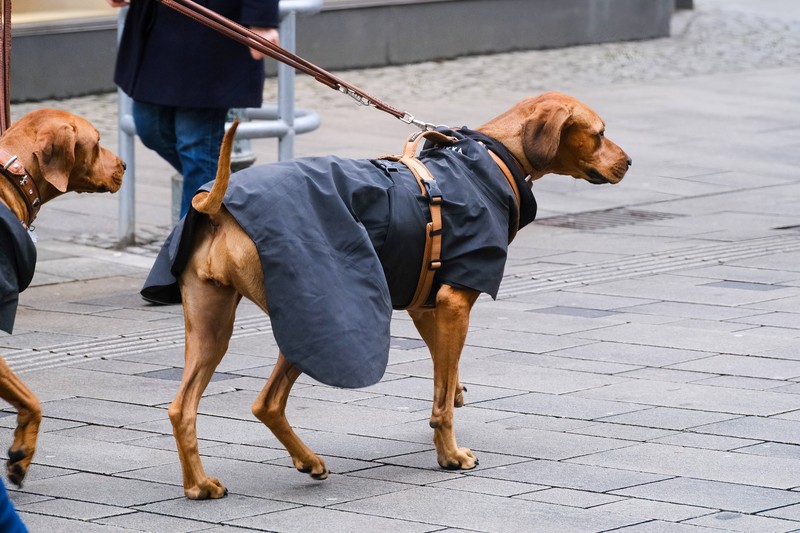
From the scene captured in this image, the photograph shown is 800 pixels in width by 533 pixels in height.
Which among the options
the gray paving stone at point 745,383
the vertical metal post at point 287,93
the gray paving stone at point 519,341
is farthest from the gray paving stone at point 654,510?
the vertical metal post at point 287,93

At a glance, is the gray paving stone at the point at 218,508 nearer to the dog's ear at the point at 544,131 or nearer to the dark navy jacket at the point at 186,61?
the dog's ear at the point at 544,131

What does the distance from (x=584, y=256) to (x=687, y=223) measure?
1.27m

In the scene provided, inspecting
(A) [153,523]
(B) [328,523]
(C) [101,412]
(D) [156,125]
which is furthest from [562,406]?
(D) [156,125]

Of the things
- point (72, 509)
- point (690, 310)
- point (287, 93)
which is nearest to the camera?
point (72, 509)

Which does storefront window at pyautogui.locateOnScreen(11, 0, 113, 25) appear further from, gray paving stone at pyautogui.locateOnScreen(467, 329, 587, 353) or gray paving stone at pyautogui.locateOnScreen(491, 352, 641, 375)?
gray paving stone at pyautogui.locateOnScreen(491, 352, 641, 375)

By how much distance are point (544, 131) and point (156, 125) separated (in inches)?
129

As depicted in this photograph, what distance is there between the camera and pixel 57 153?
535 cm

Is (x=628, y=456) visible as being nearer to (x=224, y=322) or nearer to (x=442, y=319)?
(x=442, y=319)

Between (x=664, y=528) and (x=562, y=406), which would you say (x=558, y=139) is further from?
(x=664, y=528)

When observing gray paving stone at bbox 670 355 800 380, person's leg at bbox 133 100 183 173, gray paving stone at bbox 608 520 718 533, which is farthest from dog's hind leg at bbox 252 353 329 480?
person's leg at bbox 133 100 183 173

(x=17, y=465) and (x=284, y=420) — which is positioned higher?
(x=284, y=420)

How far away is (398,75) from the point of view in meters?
17.6

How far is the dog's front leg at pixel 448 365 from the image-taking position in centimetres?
523

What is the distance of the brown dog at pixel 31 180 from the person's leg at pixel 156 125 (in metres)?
2.45
